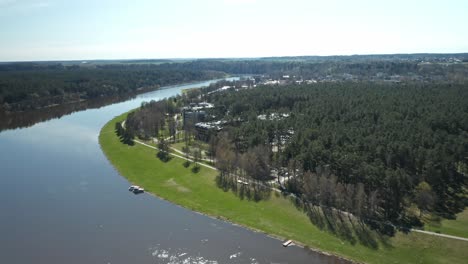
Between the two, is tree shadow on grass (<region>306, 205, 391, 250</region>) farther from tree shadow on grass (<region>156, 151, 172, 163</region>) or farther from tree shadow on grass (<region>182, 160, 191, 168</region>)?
tree shadow on grass (<region>156, 151, 172, 163</region>)

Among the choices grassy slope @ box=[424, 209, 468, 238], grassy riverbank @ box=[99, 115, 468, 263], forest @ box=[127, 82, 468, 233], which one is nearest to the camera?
grassy riverbank @ box=[99, 115, 468, 263]

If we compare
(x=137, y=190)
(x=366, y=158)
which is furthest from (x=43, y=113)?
(x=366, y=158)

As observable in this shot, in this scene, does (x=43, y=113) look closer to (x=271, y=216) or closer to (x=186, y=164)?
(x=186, y=164)

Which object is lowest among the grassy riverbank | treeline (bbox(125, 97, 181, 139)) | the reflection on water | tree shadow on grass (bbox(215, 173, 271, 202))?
the reflection on water

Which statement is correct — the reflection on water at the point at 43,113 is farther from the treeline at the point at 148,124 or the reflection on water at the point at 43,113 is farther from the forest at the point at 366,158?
the forest at the point at 366,158

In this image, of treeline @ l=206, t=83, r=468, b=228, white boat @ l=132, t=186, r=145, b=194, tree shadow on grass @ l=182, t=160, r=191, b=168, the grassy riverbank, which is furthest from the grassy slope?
tree shadow on grass @ l=182, t=160, r=191, b=168

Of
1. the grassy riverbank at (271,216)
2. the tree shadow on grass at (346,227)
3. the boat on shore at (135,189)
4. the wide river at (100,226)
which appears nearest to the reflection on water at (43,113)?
the wide river at (100,226)

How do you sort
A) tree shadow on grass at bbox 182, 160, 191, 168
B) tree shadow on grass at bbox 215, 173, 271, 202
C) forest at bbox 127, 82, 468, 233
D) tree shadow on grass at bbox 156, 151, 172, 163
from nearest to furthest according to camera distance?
forest at bbox 127, 82, 468, 233 → tree shadow on grass at bbox 215, 173, 271, 202 → tree shadow on grass at bbox 182, 160, 191, 168 → tree shadow on grass at bbox 156, 151, 172, 163

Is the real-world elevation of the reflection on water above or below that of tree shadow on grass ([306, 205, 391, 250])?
below
